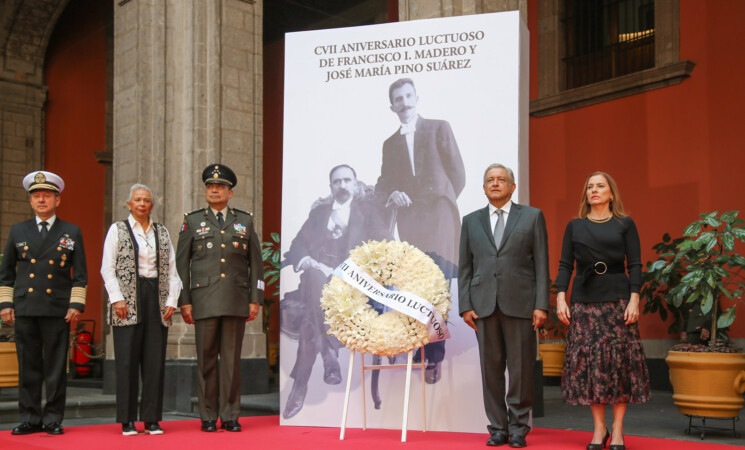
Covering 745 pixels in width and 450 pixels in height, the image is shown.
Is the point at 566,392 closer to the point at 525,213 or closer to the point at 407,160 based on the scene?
the point at 525,213

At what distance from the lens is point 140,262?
5.03 m

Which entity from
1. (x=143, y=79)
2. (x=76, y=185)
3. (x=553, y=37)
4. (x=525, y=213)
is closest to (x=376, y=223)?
(x=525, y=213)

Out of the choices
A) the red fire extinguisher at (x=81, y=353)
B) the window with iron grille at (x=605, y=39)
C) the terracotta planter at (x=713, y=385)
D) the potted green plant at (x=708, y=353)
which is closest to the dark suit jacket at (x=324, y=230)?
the potted green plant at (x=708, y=353)

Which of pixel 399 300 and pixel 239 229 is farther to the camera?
pixel 239 229

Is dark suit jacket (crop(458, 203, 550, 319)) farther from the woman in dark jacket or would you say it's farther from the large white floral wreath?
the woman in dark jacket

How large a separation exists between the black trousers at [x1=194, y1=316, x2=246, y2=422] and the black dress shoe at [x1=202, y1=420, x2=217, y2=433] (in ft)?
0.08

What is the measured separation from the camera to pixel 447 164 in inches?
197

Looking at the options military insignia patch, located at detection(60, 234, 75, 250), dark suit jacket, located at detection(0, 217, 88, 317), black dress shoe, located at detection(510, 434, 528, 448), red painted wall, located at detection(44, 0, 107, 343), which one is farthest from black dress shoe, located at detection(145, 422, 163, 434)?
red painted wall, located at detection(44, 0, 107, 343)

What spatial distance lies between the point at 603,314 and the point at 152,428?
109 inches

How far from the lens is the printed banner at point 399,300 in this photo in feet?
14.5

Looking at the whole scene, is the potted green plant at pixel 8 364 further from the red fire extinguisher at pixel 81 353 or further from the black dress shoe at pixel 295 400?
the red fire extinguisher at pixel 81 353

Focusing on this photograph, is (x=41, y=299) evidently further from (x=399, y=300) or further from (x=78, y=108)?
(x=78, y=108)

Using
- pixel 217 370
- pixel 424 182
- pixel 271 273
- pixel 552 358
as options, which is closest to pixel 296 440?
pixel 217 370

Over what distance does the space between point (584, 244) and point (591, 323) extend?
42cm
